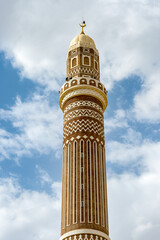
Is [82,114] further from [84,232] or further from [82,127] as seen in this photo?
[84,232]

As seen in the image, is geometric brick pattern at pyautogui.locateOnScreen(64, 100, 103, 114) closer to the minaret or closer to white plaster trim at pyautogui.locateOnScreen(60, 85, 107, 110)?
the minaret

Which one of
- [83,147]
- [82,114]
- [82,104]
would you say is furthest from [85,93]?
[83,147]

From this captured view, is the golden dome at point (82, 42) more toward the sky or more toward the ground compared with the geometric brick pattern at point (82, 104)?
more toward the sky

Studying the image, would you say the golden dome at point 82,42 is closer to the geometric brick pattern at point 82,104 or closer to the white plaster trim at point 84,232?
the geometric brick pattern at point 82,104

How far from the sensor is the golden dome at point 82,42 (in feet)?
94.8

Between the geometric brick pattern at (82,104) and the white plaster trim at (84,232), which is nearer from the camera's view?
the white plaster trim at (84,232)

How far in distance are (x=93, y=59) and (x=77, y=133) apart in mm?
6500

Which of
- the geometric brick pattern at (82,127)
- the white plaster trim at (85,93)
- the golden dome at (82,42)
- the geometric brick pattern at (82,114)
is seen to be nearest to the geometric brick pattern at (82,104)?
the geometric brick pattern at (82,114)

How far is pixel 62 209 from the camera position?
22.9 meters

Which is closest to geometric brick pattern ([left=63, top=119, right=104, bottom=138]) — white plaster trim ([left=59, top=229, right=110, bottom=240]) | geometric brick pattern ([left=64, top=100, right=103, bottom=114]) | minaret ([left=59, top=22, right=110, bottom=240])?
minaret ([left=59, top=22, right=110, bottom=240])

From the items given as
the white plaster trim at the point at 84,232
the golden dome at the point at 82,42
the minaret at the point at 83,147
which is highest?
the golden dome at the point at 82,42

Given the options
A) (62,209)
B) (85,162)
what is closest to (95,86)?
(85,162)

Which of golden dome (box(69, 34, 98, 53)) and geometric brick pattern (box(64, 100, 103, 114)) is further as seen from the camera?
golden dome (box(69, 34, 98, 53))

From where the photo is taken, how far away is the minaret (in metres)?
21.9
